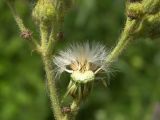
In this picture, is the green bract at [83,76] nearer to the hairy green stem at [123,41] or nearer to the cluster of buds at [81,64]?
the cluster of buds at [81,64]

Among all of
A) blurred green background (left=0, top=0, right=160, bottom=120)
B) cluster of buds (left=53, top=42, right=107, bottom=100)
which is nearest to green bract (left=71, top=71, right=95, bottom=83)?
cluster of buds (left=53, top=42, right=107, bottom=100)

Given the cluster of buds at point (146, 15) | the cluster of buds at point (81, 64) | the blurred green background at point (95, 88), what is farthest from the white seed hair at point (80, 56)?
the blurred green background at point (95, 88)

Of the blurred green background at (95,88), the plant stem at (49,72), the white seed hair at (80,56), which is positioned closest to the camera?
the plant stem at (49,72)

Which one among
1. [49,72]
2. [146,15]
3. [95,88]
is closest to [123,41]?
[146,15]

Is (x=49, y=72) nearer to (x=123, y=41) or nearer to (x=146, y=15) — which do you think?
(x=123, y=41)

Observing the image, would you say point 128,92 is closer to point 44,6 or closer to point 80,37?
point 80,37
